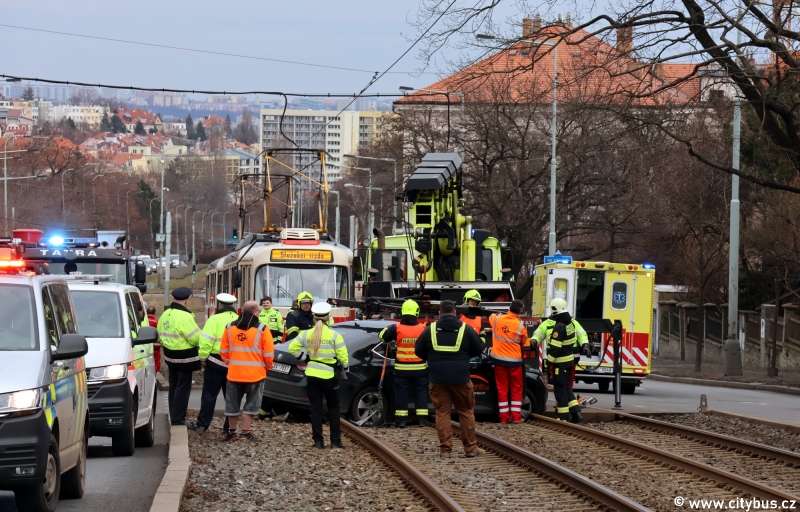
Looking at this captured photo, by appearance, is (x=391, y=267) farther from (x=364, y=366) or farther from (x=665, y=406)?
(x=364, y=366)

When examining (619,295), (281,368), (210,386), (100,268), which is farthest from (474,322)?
(100,268)

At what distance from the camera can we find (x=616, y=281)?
2561 centimetres

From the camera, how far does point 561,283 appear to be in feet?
85.2

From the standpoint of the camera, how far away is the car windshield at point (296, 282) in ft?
87.6

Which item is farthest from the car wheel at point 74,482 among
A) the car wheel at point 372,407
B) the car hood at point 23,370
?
the car wheel at point 372,407

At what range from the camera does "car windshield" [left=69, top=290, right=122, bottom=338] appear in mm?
13370

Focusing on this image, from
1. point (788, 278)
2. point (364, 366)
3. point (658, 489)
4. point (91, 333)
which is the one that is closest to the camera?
point (658, 489)

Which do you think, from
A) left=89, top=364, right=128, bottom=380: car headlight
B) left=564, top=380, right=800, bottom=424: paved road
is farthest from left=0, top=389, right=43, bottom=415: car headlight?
left=564, top=380, right=800, bottom=424: paved road

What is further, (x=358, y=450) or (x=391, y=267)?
(x=391, y=267)

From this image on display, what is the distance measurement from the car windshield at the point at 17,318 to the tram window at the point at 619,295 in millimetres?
17761

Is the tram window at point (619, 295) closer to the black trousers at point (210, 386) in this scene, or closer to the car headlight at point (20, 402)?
the black trousers at point (210, 386)

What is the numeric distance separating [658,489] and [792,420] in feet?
32.0

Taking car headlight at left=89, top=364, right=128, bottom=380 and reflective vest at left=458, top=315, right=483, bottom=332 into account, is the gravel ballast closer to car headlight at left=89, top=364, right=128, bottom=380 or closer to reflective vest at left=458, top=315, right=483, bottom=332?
car headlight at left=89, top=364, right=128, bottom=380

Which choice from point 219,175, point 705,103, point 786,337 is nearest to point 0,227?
point 786,337
